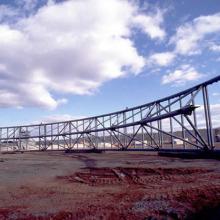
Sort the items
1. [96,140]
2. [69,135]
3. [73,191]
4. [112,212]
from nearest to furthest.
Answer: [112,212] < [73,191] < [96,140] < [69,135]

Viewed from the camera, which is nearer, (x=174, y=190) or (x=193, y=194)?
(x=193, y=194)

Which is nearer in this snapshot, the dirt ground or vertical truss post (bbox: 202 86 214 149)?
the dirt ground

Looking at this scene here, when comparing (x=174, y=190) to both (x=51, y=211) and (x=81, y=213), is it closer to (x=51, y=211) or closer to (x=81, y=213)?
(x=81, y=213)

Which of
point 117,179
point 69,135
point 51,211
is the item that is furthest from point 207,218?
point 69,135

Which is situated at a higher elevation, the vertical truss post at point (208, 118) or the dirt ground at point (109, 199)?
the vertical truss post at point (208, 118)

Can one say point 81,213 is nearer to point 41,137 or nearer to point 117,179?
point 117,179

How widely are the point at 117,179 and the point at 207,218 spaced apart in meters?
5.41

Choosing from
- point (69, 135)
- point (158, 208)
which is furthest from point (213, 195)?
point (69, 135)

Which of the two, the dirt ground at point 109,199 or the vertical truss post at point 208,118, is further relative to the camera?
the vertical truss post at point 208,118

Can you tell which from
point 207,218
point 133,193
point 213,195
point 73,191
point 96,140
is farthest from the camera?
point 96,140

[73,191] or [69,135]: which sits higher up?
[69,135]

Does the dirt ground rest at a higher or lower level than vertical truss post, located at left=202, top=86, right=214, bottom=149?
lower

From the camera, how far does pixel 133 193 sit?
7914 mm

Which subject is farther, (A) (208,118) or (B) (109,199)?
(A) (208,118)
